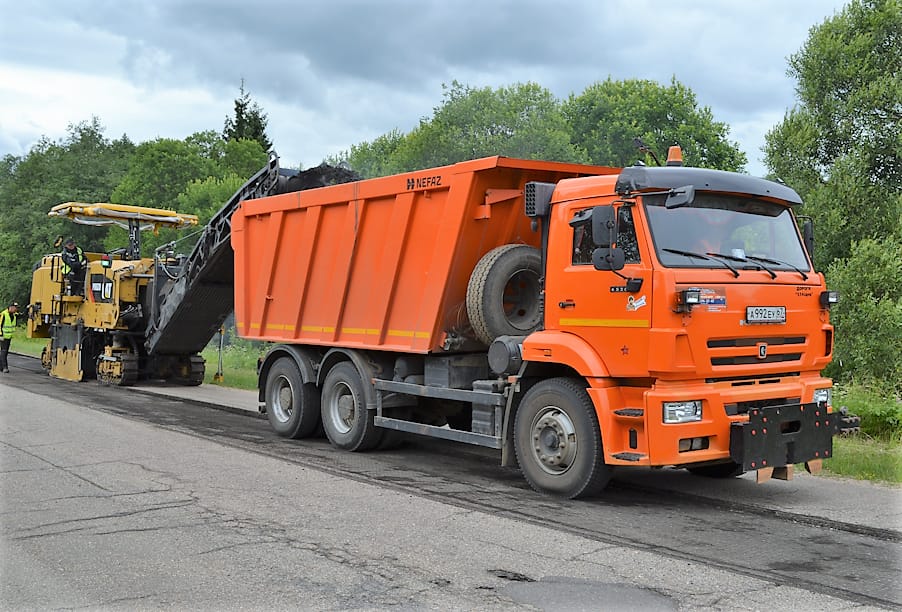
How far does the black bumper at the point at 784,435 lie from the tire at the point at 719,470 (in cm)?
88

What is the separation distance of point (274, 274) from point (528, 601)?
293 inches

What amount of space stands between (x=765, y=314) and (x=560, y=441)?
6.35ft

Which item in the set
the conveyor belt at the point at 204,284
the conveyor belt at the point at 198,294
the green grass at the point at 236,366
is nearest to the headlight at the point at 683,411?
the conveyor belt at the point at 204,284

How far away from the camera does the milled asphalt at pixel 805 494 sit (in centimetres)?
702

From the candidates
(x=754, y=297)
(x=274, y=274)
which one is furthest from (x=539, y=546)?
(x=274, y=274)

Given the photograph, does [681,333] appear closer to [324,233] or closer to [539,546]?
[539,546]

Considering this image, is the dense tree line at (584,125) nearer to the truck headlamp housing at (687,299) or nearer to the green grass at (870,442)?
the green grass at (870,442)

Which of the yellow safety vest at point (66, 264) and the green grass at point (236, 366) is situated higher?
the yellow safety vest at point (66, 264)

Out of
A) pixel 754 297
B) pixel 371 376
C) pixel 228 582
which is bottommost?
pixel 228 582

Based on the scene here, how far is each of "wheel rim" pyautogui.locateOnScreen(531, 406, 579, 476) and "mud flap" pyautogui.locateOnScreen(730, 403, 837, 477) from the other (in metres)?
1.27

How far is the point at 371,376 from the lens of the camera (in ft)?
32.6

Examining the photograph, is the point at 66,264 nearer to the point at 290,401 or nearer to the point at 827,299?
the point at 290,401

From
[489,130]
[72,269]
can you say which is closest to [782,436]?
[72,269]

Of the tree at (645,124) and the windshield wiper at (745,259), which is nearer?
the windshield wiper at (745,259)
